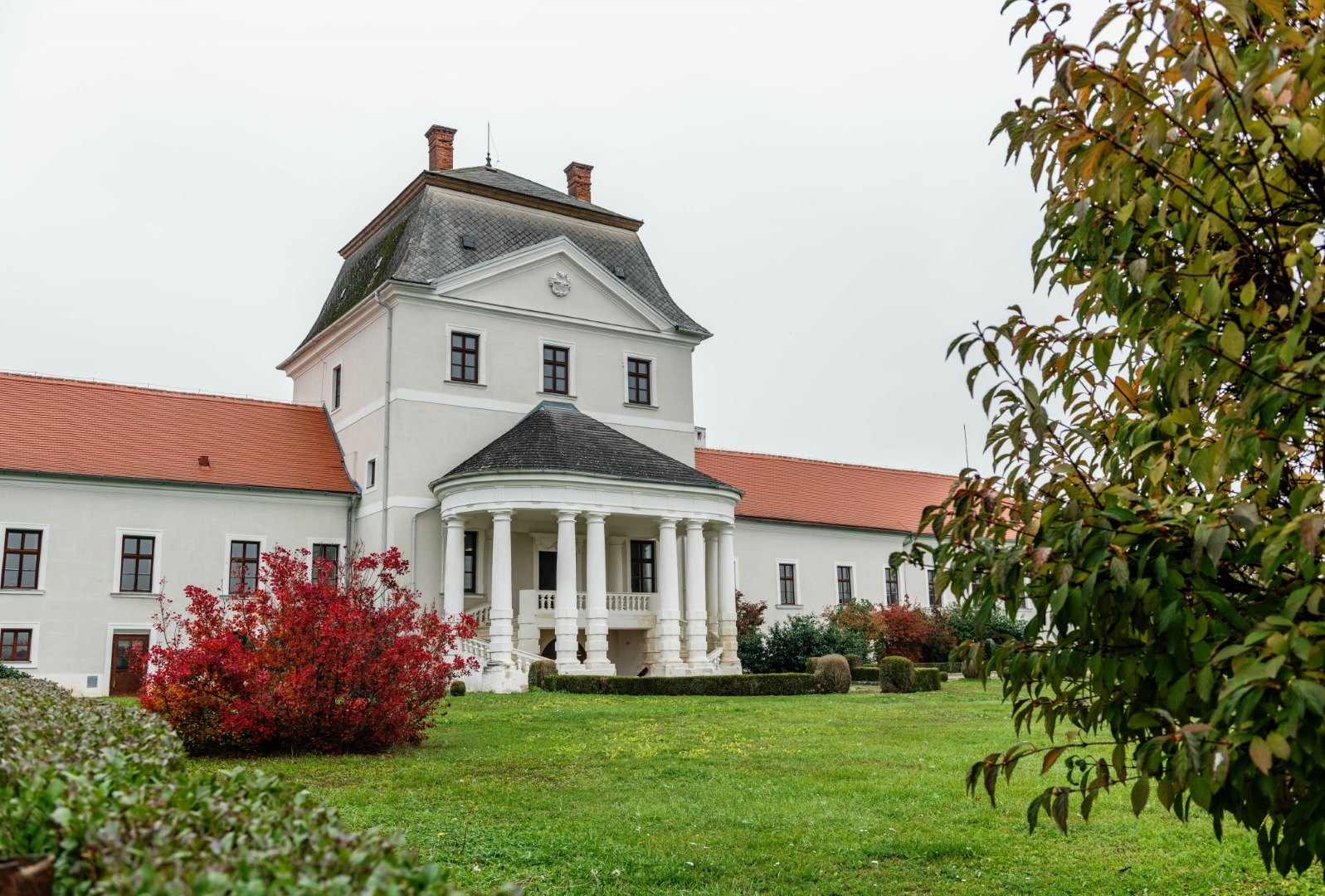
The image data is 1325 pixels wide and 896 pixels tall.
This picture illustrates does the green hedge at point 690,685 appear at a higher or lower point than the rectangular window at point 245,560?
lower

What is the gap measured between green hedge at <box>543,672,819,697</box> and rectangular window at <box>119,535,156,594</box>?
10.8 metres

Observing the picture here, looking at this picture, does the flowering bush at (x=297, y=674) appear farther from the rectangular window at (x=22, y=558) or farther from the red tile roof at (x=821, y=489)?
the red tile roof at (x=821, y=489)

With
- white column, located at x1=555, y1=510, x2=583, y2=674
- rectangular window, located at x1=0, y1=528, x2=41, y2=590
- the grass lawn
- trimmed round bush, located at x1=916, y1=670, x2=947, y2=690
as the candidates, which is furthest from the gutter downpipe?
the grass lawn

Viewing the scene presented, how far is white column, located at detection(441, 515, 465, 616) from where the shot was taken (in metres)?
27.3

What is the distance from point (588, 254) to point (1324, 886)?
28.3m

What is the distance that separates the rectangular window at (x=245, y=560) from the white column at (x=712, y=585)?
1147cm

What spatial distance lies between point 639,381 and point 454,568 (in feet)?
29.4

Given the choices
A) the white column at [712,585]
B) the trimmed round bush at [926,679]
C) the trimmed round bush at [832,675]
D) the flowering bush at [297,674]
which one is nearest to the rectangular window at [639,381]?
the white column at [712,585]

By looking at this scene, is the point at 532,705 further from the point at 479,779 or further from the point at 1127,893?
the point at 1127,893

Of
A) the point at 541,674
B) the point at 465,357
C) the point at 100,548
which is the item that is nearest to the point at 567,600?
the point at 541,674

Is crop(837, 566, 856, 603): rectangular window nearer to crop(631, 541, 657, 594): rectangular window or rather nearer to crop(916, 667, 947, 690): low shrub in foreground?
crop(631, 541, 657, 594): rectangular window

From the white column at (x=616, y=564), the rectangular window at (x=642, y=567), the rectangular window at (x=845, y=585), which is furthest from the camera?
the rectangular window at (x=845, y=585)

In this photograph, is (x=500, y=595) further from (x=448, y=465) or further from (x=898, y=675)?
(x=898, y=675)

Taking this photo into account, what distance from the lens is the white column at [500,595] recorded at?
2567 cm
